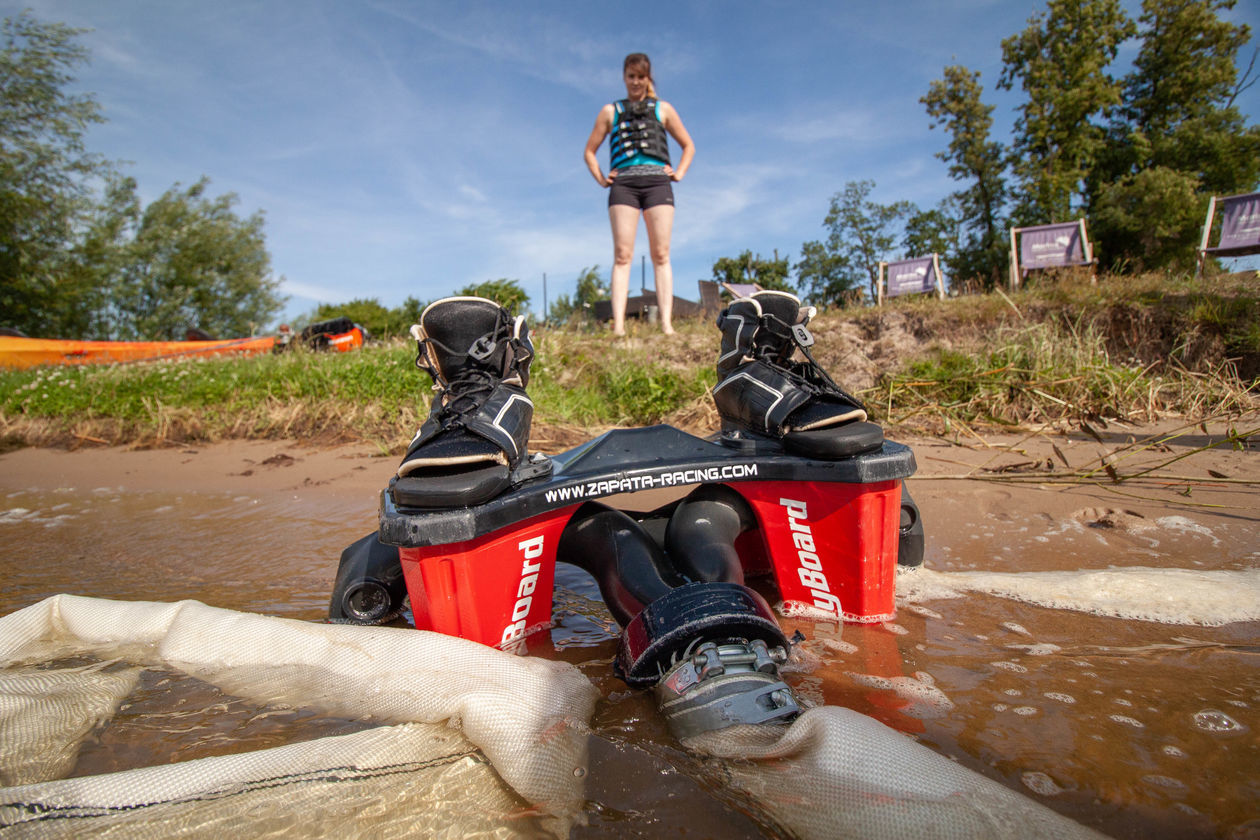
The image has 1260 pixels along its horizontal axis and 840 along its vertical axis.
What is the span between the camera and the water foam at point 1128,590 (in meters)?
1.61

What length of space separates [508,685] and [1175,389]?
5.21 m

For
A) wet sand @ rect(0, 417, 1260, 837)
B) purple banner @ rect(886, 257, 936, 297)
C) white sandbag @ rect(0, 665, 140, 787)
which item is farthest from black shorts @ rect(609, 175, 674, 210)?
purple banner @ rect(886, 257, 936, 297)

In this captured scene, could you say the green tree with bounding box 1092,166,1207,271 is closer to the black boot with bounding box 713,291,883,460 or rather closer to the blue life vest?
the blue life vest

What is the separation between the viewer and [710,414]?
4527 mm

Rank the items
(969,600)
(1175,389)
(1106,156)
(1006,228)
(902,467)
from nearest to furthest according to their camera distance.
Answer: (902,467) → (969,600) → (1175,389) → (1106,156) → (1006,228)

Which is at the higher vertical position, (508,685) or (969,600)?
(508,685)

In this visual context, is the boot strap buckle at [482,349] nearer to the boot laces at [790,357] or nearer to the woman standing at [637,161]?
the boot laces at [790,357]

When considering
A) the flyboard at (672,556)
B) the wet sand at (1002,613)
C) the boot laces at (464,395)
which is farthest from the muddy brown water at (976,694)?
the boot laces at (464,395)

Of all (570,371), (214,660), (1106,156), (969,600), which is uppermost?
(1106,156)

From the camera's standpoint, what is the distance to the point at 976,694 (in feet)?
4.16

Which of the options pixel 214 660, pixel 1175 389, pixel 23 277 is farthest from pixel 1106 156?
pixel 23 277

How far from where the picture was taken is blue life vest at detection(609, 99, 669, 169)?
4.89 m

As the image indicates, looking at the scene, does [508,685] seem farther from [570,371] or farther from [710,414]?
[570,371]

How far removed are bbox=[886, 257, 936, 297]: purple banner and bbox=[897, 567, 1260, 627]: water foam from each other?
36.0ft
